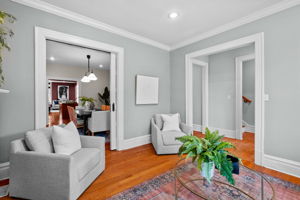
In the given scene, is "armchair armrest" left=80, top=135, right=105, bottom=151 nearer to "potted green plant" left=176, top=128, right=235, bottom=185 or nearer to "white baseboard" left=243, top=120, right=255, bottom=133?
"potted green plant" left=176, top=128, right=235, bottom=185

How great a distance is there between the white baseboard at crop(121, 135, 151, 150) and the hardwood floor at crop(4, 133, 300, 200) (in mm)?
119

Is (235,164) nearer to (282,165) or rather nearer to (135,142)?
(282,165)

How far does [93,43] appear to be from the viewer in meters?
2.67

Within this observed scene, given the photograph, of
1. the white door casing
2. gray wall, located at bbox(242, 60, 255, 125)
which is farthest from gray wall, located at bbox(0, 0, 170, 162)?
gray wall, located at bbox(242, 60, 255, 125)

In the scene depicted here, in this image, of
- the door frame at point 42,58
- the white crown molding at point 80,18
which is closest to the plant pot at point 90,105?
the door frame at point 42,58

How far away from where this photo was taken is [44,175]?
146 centimetres

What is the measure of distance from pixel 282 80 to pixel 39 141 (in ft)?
11.3

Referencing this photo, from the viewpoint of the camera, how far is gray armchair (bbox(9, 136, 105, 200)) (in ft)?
4.66

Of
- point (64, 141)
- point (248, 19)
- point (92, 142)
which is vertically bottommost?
point (92, 142)

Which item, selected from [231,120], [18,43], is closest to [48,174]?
[18,43]

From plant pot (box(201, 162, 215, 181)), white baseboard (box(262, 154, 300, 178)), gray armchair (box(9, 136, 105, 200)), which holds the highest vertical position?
plant pot (box(201, 162, 215, 181))

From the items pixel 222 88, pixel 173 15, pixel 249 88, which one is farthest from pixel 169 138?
pixel 249 88

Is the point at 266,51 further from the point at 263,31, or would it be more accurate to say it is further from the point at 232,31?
the point at 232,31

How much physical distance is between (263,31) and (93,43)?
9.67 ft
